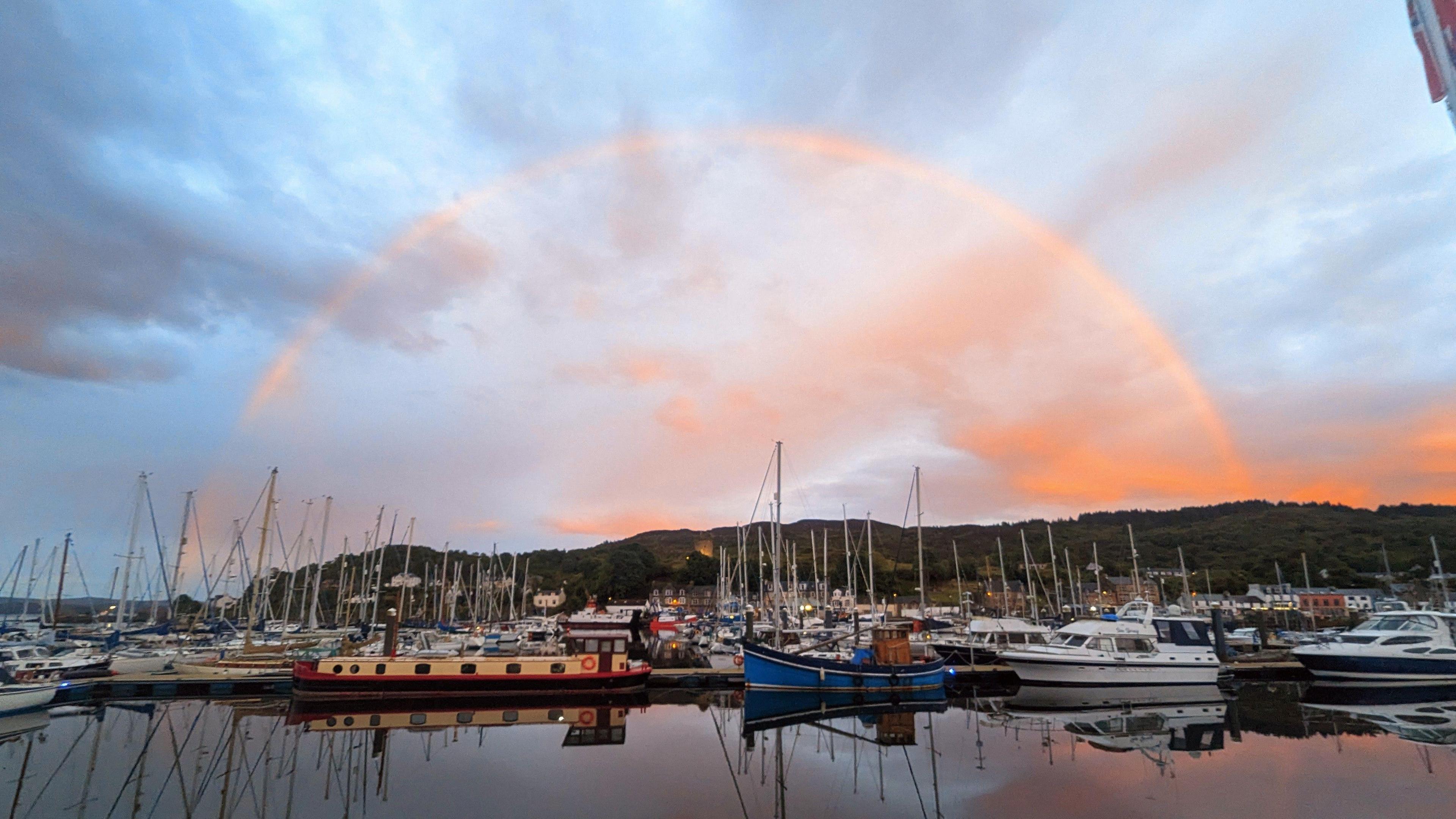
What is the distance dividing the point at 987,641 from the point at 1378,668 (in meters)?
17.2

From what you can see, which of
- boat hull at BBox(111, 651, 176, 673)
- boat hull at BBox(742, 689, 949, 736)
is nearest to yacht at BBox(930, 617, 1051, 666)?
boat hull at BBox(742, 689, 949, 736)

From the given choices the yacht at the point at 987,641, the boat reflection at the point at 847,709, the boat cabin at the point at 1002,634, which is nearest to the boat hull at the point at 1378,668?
the yacht at the point at 987,641

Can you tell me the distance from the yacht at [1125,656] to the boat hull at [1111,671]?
2 cm

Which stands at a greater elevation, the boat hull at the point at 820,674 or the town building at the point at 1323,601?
the boat hull at the point at 820,674

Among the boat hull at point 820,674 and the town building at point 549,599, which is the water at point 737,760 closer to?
the boat hull at point 820,674

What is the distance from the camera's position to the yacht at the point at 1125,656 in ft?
102

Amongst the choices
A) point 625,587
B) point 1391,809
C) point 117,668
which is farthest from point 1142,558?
point 117,668

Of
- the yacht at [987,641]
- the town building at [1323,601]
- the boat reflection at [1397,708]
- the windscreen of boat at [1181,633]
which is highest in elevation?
the windscreen of boat at [1181,633]

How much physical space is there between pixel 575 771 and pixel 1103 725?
17060 mm

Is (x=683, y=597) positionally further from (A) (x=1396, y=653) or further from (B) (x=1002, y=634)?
(A) (x=1396, y=653)

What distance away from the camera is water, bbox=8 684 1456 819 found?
13859 millimetres

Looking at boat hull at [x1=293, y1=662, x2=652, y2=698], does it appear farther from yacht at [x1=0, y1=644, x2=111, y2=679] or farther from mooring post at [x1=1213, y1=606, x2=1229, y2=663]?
mooring post at [x1=1213, y1=606, x2=1229, y2=663]

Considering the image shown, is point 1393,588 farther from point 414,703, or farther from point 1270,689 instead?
point 414,703

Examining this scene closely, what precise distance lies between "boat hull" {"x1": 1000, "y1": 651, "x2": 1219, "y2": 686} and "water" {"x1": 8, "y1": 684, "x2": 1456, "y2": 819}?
4235mm
